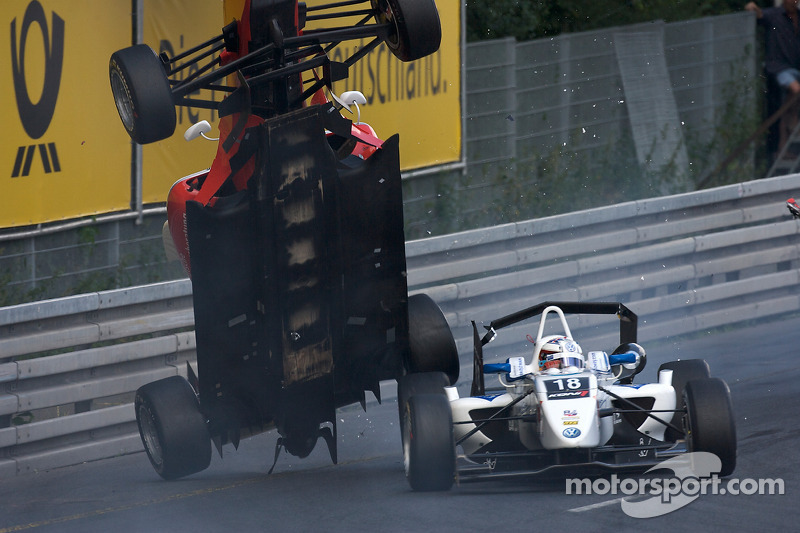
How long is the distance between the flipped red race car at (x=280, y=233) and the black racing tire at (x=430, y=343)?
28 centimetres

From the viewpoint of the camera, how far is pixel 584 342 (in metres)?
12.1

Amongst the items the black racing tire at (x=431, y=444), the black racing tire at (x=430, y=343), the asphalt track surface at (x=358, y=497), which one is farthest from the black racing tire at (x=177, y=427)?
the black racing tire at (x=431, y=444)

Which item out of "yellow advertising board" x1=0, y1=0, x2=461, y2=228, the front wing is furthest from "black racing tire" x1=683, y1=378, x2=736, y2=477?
"yellow advertising board" x1=0, y1=0, x2=461, y2=228

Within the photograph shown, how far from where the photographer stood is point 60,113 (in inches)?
455

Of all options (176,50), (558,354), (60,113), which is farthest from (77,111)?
(558,354)

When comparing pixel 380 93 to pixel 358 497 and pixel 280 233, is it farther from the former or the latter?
pixel 358 497

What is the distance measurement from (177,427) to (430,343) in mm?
1787

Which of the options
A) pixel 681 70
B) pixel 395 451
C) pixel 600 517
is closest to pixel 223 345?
pixel 395 451

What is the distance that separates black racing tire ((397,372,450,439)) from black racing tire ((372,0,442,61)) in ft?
6.66

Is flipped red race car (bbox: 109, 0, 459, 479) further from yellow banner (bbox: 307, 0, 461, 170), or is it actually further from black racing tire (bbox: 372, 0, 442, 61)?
yellow banner (bbox: 307, 0, 461, 170)

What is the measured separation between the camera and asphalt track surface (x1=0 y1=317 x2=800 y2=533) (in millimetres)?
7164

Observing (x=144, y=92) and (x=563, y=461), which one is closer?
(x=144, y=92)

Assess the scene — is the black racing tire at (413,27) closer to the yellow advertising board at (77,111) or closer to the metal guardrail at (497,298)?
the metal guardrail at (497,298)

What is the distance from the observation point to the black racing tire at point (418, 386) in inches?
324
